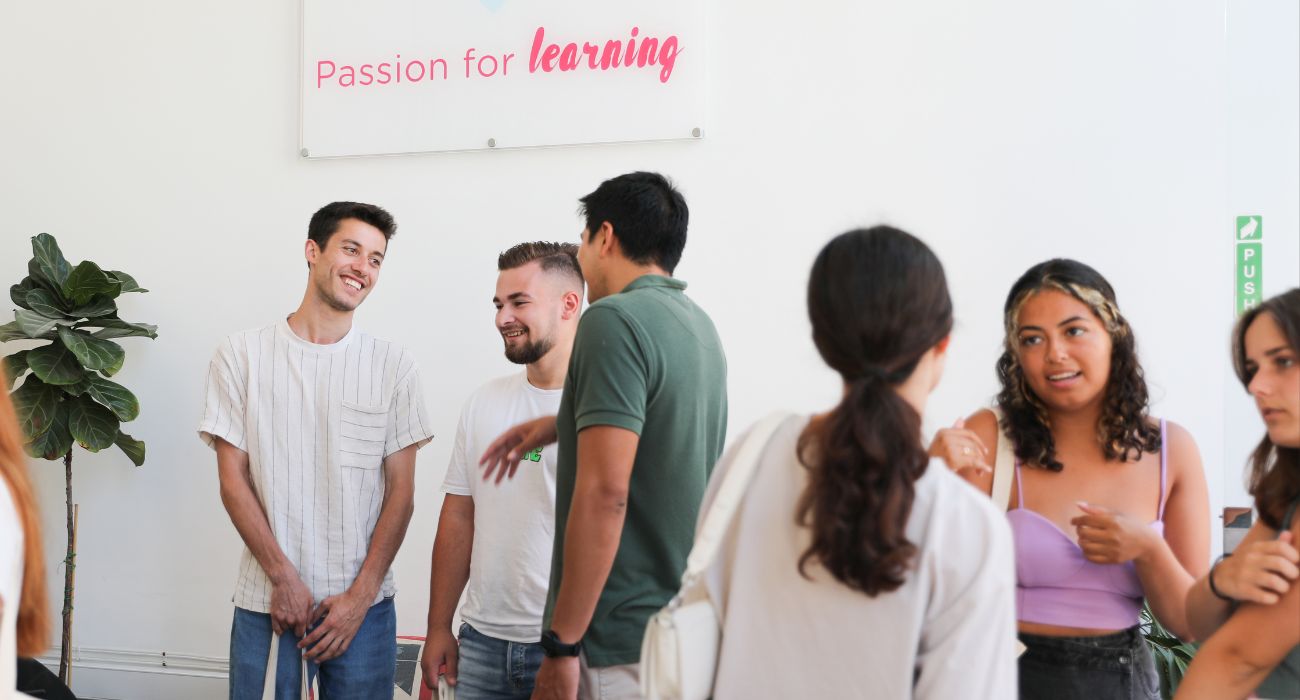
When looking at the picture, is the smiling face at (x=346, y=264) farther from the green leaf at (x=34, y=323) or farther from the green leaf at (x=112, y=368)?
the green leaf at (x=34, y=323)

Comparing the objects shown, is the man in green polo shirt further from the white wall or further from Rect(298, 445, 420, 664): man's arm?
the white wall

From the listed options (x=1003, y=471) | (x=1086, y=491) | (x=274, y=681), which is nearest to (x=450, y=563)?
(x=274, y=681)

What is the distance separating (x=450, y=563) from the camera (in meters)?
2.70

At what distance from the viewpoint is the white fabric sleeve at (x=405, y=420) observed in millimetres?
2891

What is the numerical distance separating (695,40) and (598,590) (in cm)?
233

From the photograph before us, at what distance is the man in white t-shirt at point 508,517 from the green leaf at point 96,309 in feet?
6.13

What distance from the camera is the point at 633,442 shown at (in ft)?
6.05

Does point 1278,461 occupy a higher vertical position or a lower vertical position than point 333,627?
higher

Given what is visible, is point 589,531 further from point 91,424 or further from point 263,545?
point 91,424

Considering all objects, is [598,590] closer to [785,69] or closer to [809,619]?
[809,619]

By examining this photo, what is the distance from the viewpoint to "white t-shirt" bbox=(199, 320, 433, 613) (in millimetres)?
2768

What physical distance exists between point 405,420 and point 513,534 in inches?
23.4

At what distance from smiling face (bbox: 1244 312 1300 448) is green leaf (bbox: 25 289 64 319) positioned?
3.79m

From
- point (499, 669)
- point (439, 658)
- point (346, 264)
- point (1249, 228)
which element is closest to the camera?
point (499, 669)
